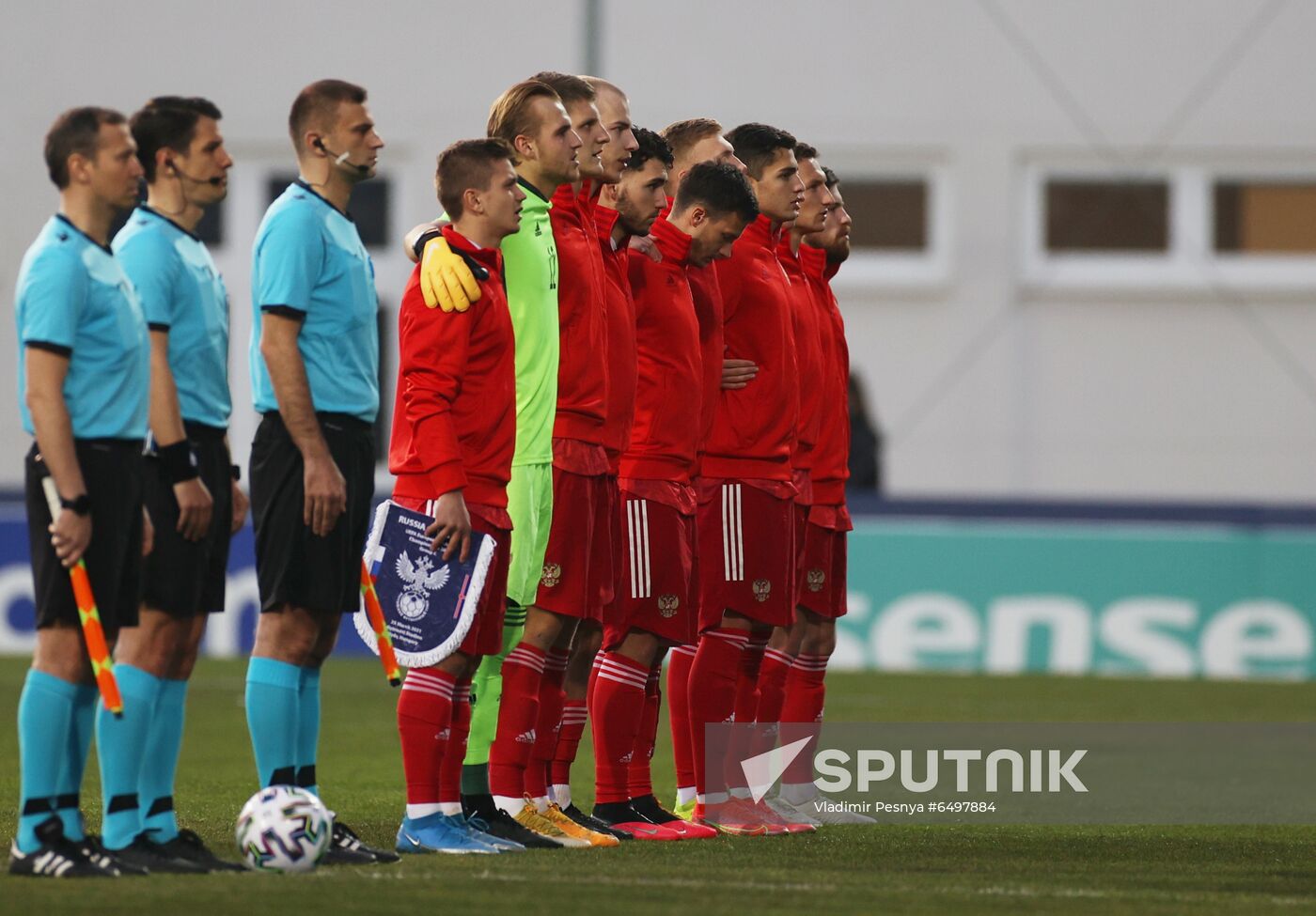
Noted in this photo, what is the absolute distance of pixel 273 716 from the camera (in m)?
6.11

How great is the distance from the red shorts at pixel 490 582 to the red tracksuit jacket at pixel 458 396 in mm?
28

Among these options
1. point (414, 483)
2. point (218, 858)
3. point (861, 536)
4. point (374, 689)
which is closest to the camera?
point (218, 858)

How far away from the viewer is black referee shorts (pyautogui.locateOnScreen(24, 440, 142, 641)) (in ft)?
18.4

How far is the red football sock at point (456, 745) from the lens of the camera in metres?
6.37

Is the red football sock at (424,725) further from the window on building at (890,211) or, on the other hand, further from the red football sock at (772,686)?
the window on building at (890,211)

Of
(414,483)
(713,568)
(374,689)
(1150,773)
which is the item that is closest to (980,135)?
(374,689)

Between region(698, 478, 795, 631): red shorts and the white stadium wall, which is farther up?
the white stadium wall

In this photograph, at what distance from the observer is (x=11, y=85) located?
17.6m

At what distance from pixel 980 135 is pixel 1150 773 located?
27.3 feet

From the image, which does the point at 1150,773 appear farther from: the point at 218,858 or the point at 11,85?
the point at 11,85

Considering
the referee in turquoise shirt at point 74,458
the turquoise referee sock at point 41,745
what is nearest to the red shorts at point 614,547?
the referee in turquoise shirt at point 74,458

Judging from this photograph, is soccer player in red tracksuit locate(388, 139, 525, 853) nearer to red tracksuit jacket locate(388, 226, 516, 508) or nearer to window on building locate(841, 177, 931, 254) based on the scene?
red tracksuit jacket locate(388, 226, 516, 508)

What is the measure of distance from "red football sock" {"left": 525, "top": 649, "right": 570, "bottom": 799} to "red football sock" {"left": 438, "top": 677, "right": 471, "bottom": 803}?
0.45m

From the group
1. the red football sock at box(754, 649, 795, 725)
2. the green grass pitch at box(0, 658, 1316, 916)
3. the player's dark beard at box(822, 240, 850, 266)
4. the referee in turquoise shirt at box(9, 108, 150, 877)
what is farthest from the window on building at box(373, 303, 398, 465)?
the referee in turquoise shirt at box(9, 108, 150, 877)
